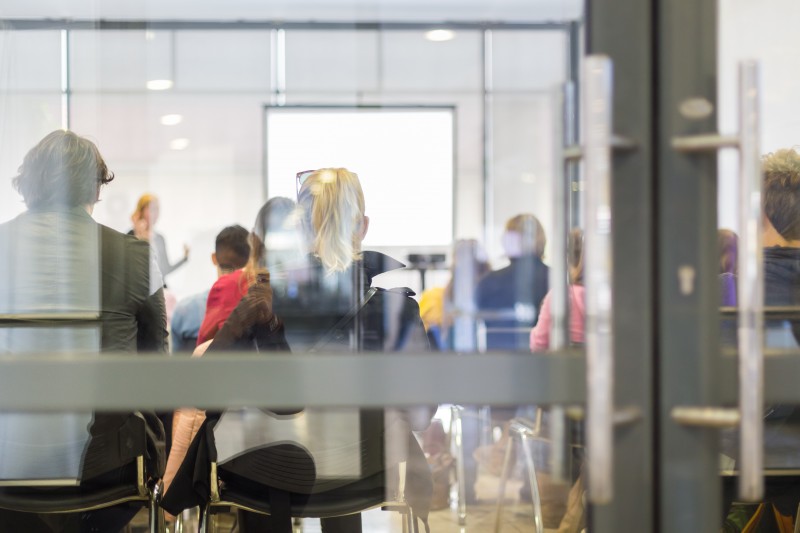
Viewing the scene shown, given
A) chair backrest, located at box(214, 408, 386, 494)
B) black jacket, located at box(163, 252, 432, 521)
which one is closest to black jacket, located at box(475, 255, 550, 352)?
black jacket, located at box(163, 252, 432, 521)

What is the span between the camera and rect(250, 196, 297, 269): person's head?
122 centimetres

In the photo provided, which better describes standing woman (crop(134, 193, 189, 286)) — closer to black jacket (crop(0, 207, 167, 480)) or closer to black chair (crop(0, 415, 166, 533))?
black jacket (crop(0, 207, 167, 480))

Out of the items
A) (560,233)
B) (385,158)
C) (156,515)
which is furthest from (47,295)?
(560,233)

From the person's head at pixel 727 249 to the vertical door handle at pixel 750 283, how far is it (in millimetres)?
116

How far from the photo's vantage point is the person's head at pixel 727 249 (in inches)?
45.8

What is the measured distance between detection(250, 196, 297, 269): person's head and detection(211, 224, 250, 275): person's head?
0.01 meters

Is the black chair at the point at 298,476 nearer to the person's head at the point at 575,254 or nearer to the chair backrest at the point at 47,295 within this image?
the chair backrest at the point at 47,295

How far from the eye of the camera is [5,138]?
1.32 meters

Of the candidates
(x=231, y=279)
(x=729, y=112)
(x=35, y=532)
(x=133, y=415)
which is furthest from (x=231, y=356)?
(x=729, y=112)

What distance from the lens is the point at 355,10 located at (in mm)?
1217

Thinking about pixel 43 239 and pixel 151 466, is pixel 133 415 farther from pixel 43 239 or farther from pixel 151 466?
pixel 43 239

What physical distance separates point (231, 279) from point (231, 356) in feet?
0.41

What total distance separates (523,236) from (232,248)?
0.43 meters

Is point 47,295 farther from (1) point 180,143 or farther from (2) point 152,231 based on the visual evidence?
(1) point 180,143
